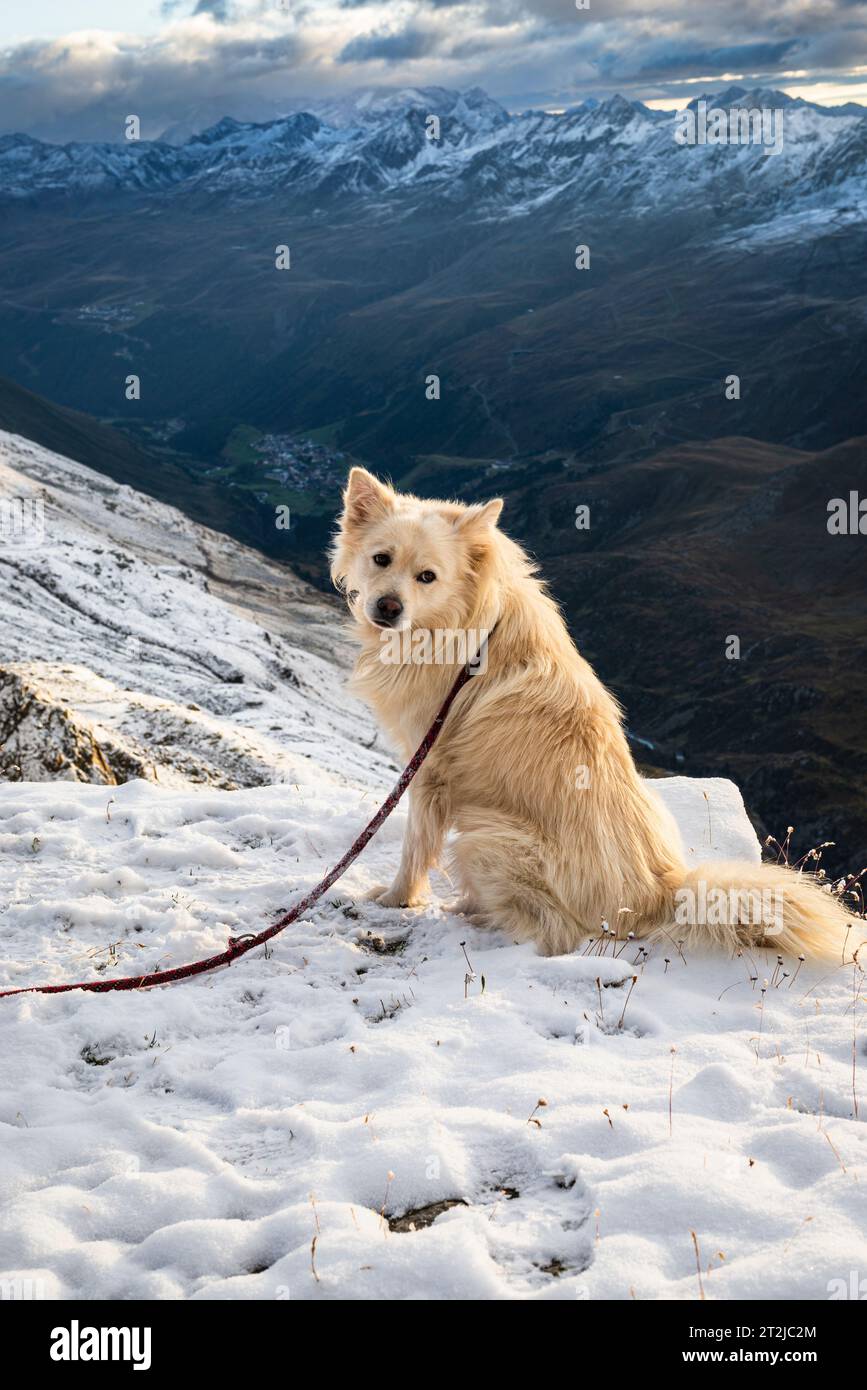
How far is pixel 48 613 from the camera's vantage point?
116 feet

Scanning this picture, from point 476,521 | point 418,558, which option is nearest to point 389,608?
point 418,558

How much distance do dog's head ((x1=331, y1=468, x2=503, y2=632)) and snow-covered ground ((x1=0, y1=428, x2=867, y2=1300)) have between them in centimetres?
239

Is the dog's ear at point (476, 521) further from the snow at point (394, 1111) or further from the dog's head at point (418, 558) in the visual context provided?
the snow at point (394, 1111)

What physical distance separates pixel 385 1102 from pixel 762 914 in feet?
9.48

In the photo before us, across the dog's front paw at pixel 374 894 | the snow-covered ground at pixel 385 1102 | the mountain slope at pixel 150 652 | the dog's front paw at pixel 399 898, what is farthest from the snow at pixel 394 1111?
the mountain slope at pixel 150 652

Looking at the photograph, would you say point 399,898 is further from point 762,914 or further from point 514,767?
point 762,914

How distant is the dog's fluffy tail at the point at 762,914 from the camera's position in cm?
623

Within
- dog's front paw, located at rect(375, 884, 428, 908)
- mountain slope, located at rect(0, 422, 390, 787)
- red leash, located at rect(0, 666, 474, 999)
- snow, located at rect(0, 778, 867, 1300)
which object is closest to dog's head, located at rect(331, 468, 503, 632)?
red leash, located at rect(0, 666, 474, 999)
